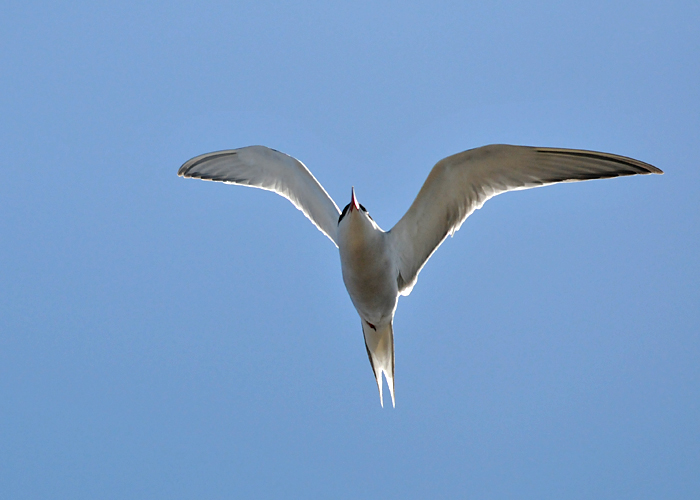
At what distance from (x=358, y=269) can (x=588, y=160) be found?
2.40 meters

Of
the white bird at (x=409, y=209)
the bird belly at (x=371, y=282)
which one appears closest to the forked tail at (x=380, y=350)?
the white bird at (x=409, y=209)

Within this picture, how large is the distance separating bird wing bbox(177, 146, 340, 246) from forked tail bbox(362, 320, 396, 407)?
44.9 inches

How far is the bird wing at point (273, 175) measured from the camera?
6.62 meters

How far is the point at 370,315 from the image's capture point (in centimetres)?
648

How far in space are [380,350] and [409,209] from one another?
1827 mm

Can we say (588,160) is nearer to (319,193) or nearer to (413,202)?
(413,202)

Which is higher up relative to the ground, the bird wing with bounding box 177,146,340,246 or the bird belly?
the bird wing with bounding box 177,146,340,246

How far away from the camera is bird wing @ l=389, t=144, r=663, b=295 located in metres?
5.44

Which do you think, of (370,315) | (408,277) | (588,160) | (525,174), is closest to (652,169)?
(588,160)

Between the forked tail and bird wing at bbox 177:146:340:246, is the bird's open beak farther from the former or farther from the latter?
the forked tail

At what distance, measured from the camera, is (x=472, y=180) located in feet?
19.5

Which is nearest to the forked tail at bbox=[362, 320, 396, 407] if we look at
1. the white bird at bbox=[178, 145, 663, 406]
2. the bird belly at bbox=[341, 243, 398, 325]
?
the white bird at bbox=[178, 145, 663, 406]

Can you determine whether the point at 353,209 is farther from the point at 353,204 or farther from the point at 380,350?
the point at 380,350

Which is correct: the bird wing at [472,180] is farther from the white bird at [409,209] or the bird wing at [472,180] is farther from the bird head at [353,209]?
the bird head at [353,209]
